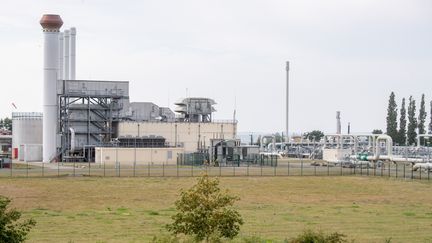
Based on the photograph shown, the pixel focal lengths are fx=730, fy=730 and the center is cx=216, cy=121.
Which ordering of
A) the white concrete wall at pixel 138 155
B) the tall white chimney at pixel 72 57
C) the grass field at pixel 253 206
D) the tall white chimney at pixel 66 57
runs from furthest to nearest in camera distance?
the tall white chimney at pixel 72 57
the tall white chimney at pixel 66 57
the white concrete wall at pixel 138 155
the grass field at pixel 253 206

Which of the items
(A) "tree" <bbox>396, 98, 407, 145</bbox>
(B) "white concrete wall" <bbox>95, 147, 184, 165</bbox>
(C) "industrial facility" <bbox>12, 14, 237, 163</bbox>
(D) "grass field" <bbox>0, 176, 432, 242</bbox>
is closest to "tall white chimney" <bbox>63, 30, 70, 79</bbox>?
(C) "industrial facility" <bbox>12, 14, 237, 163</bbox>

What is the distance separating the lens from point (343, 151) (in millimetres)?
101562

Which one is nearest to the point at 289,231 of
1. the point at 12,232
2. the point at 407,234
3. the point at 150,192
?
the point at 407,234

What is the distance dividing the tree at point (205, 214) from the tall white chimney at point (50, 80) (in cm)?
7428

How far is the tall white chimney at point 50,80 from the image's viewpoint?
315 feet

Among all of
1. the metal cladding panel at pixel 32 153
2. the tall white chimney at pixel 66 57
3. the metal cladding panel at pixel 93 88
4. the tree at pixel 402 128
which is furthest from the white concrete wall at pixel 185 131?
the tree at pixel 402 128

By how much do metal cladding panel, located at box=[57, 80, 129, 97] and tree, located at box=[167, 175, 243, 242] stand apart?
79.3 m

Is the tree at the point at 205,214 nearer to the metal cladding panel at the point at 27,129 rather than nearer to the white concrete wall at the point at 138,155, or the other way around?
the white concrete wall at the point at 138,155

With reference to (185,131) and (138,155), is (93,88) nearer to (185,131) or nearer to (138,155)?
(185,131)

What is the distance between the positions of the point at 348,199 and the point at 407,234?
17.1m

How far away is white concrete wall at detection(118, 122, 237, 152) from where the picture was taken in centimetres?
10544

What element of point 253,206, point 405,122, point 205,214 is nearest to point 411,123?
point 405,122

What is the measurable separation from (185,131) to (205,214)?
84356 mm

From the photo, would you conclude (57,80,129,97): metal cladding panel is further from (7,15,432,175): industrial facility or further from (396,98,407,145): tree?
(396,98,407,145): tree
